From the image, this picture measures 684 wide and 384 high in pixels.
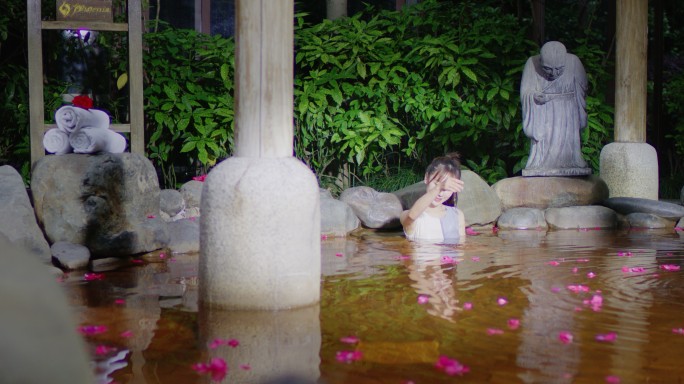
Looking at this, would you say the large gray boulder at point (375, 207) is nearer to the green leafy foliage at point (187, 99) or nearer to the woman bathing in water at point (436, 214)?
the woman bathing in water at point (436, 214)

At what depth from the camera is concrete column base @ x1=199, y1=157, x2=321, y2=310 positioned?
4.57m

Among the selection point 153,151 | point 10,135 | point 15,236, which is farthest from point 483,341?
point 10,135

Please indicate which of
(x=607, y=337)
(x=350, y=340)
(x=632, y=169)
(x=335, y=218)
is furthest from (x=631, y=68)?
(x=350, y=340)

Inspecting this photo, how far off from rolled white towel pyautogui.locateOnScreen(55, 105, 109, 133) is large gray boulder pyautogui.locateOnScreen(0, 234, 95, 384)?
598cm

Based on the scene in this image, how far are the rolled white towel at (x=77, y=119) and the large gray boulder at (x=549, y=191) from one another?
15.0 ft

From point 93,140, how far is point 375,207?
328cm

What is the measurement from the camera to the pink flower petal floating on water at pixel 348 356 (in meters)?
Answer: 3.63

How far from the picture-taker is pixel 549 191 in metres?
9.73

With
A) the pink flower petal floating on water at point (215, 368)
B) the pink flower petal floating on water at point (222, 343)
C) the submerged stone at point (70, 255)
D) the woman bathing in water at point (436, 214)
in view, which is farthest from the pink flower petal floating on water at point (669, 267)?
the submerged stone at point (70, 255)

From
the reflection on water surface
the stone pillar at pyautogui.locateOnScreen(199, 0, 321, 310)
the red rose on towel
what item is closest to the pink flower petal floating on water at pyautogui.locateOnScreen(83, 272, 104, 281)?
the reflection on water surface

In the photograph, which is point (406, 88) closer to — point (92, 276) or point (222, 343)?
point (92, 276)

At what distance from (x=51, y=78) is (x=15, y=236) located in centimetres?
472

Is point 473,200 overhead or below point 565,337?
overhead

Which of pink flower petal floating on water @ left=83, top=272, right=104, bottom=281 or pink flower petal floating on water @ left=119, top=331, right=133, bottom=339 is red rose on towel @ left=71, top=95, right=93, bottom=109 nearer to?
pink flower petal floating on water @ left=83, top=272, right=104, bottom=281
